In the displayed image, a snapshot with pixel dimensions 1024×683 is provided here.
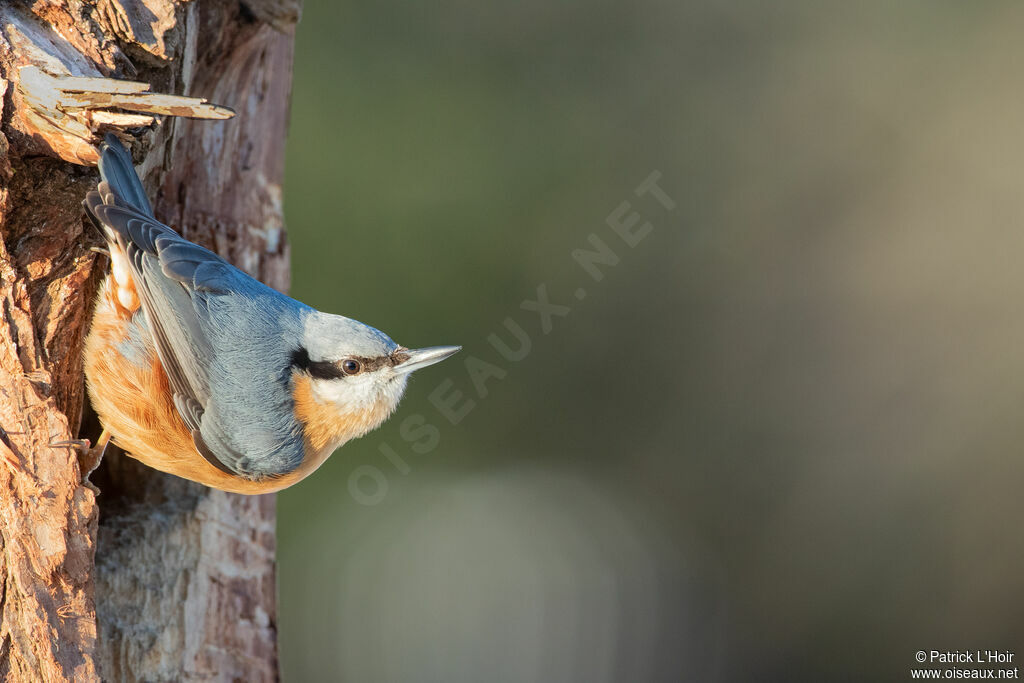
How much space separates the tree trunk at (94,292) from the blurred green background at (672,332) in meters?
1.99

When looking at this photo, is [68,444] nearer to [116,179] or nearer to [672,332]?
[116,179]

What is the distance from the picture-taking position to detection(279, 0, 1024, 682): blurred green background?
4.95m

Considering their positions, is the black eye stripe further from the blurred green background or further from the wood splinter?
the blurred green background

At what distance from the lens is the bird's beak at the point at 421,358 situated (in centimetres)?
226

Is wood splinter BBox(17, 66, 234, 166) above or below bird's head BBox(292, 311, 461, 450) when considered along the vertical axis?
above

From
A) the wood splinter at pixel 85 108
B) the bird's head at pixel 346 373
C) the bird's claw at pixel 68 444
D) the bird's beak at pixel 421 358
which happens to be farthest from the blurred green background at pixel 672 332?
the wood splinter at pixel 85 108

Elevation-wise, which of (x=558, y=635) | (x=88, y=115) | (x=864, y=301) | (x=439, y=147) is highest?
(x=439, y=147)

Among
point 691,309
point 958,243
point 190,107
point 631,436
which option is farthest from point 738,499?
point 190,107

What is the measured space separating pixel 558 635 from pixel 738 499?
1.40 metres

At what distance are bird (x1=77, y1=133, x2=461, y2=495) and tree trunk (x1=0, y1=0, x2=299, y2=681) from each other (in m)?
0.10

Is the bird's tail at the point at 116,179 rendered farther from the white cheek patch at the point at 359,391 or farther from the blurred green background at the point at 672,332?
the blurred green background at the point at 672,332

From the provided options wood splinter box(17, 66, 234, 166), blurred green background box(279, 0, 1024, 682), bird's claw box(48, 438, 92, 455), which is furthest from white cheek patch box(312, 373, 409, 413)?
blurred green background box(279, 0, 1024, 682)

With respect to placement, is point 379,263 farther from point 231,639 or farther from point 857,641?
point 857,641

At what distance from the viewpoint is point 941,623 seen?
512 centimetres
